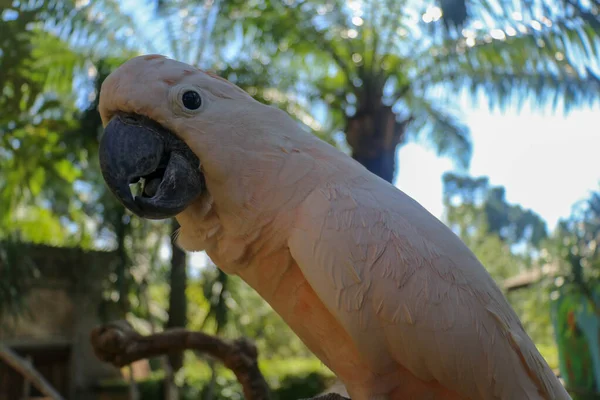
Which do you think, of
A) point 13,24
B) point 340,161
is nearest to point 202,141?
point 340,161

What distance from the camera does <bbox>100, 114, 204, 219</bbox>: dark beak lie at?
117cm

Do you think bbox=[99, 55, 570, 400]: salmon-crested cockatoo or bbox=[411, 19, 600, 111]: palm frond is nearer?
bbox=[99, 55, 570, 400]: salmon-crested cockatoo

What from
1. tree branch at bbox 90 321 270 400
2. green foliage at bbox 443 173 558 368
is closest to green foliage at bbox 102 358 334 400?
green foliage at bbox 443 173 558 368

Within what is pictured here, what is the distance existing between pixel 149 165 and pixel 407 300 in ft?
2.17

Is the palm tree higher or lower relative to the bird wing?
higher

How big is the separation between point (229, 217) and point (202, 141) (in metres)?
0.19

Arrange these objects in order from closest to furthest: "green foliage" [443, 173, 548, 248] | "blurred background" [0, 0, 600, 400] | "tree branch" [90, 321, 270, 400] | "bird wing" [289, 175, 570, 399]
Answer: "bird wing" [289, 175, 570, 399] < "tree branch" [90, 321, 270, 400] < "blurred background" [0, 0, 600, 400] < "green foliage" [443, 173, 548, 248]

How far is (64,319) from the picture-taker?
636cm

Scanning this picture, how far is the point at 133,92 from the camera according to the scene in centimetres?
119

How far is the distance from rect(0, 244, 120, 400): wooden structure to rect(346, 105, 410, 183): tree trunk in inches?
126

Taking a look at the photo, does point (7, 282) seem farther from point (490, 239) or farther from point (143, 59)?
point (490, 239)

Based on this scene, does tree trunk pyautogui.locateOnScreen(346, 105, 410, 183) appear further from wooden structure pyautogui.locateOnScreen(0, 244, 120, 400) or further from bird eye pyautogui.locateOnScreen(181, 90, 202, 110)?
bird eye pyautogui.locateOnScreen(181, 90, 202, 110)

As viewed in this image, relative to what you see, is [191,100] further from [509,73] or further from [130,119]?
[509,73]

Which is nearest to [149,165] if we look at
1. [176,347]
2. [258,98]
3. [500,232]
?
[176,347]
